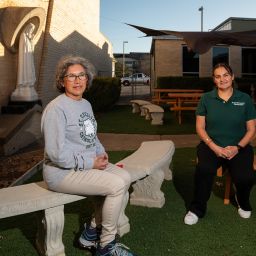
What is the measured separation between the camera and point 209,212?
4234mm

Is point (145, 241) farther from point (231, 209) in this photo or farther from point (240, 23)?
point (240, 23)

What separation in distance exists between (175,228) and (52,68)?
412 inches

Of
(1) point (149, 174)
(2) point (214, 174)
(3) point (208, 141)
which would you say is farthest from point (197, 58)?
(1) point (149, 174)

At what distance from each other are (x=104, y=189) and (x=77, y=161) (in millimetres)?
292

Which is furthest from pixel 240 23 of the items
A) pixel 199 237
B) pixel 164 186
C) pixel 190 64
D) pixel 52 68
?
pixel 199 237

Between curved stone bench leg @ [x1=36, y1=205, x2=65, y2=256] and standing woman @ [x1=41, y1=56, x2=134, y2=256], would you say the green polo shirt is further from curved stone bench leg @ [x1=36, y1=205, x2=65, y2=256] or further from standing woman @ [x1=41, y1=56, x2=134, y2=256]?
curved stone bench leg @ [x1=36, y1=205, x2=65, y2=256]

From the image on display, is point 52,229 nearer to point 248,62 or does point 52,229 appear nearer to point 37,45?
point 37,45

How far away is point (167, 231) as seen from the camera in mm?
3775

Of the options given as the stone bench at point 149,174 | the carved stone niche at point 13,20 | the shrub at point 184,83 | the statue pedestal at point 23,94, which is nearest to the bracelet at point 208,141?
the stone bench at point 149,174

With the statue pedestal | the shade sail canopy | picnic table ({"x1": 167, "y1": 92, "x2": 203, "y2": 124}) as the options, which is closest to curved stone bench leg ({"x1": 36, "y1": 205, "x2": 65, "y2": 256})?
the shade sail canopy

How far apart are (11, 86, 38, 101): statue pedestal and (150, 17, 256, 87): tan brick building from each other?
10959 millimetres

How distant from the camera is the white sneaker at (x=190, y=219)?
3.90 meters

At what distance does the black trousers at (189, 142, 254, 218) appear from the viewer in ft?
12.8

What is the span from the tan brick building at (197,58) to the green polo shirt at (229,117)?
52.6 ft
